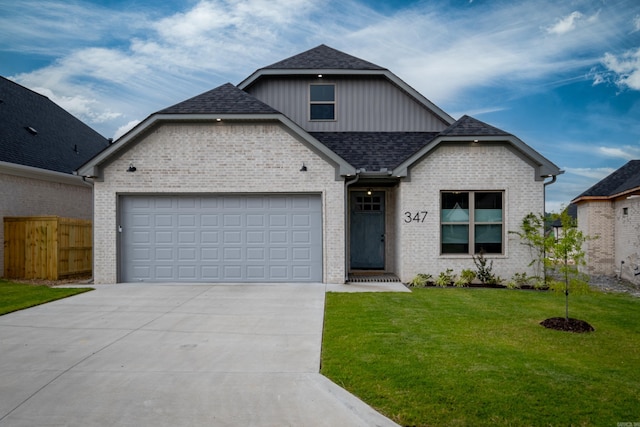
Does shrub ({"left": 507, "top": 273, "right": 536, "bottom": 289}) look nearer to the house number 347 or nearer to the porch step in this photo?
the house number 347

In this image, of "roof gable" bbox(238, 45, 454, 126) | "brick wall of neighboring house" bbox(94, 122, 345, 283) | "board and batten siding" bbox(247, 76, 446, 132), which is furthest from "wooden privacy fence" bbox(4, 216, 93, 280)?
"board and batten siding" bbox(247, 76, 446, 132)

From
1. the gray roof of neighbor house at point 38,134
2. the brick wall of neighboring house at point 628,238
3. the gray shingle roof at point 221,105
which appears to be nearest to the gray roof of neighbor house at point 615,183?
the brick wall of neighboring house at point 628,238

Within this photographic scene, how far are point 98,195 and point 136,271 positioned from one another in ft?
8.42

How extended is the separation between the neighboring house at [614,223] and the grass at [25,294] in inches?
664

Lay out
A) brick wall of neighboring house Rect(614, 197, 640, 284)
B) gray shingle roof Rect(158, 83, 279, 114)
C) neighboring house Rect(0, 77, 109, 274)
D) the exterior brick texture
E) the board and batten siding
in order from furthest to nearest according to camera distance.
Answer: the board and batten siding → the exterior brick texture → neighboring house Rect(0, 77, 109, 274) → brick wall of neighboring house Rect(614, 197, 640, 284) → gray shingle roof Rect(158, 83, 279, 114)

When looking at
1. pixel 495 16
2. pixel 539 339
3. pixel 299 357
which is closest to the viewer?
pixel 299 357

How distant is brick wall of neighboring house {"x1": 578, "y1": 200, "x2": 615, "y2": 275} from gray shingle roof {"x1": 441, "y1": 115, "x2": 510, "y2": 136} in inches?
286

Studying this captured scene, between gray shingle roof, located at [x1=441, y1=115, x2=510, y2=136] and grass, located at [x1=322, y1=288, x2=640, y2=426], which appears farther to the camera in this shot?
gray shingle roof, located at [x1=441, y1=115, x2=510, y2=136]

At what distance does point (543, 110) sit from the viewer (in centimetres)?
2864

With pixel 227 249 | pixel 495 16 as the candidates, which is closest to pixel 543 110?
pixel 495 16

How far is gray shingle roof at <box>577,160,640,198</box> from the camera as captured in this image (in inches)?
627

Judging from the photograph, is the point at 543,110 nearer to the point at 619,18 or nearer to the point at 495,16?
the point at 619,18

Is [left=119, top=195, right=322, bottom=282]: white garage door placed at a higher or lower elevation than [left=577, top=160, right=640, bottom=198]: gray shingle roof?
lower

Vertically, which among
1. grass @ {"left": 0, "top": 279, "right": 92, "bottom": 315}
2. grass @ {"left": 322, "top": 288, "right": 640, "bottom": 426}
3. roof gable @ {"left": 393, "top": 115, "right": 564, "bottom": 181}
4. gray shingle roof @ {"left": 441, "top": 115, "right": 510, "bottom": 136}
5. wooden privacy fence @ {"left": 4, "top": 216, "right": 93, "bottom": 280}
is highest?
gray shingle roof @ {"left": 441, "top": 115, "right": 510, "bottom": 136}
